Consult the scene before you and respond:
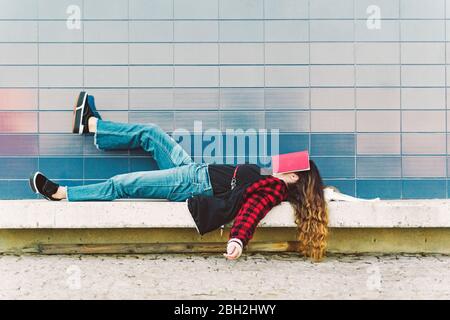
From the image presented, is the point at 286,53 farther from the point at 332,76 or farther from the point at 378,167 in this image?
the point at 378,167

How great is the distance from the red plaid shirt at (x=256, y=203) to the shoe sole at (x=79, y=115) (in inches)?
53.0

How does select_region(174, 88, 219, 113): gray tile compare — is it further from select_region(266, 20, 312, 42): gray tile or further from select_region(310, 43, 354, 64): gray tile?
select_region(310, 43, 354, 64): gray tile

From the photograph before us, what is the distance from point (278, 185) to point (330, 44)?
1.36 m

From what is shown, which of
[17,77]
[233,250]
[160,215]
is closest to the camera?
[233,250]

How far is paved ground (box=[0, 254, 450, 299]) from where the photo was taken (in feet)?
8.83

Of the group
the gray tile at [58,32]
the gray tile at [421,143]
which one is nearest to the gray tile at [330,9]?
the gray tile at [421,143]

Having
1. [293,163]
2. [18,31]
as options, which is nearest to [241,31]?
[293,163]

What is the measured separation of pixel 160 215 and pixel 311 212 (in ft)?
3.28

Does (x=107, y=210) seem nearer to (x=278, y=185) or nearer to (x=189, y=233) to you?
(x=189, y=233)

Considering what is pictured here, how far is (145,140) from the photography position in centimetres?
362

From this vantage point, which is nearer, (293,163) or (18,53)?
(293,163)

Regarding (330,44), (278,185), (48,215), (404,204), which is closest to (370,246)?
(404,204)

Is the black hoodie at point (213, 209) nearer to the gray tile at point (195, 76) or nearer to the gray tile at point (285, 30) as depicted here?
the gray tile at point (195, 76)

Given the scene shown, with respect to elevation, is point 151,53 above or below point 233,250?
above
